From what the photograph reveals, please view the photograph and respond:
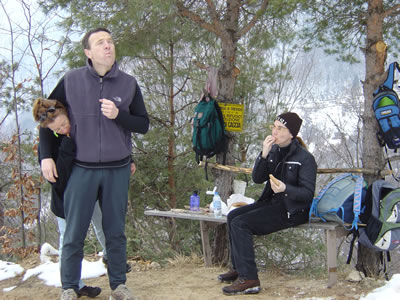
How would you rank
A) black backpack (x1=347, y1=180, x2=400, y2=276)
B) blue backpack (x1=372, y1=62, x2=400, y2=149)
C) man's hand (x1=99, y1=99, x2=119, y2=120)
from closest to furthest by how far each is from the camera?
man's hand (x1=99, y1=99, x2=119, y2=120) < black backpack (x1=347, y1=180, x2=400, y2=276) < blue backpack (x1=372, y1=62, x2=400, y2=149)

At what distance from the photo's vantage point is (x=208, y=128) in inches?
180

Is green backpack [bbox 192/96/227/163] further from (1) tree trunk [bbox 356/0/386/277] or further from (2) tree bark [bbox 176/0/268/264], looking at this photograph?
(1) tree trunk [bbox 356/0/386/277]

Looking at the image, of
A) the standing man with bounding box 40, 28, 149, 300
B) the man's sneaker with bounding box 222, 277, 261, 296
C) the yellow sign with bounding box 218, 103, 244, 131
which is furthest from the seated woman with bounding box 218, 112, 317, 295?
the yellow sign with bounding box 218, 103, 244, 131

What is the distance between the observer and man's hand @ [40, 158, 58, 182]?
2812 mm

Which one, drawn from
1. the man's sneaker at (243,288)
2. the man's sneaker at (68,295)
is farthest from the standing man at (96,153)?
the man's sneaker at (243,288)

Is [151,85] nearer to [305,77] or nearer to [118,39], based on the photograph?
[118,39]

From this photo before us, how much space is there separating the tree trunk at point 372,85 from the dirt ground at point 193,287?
1.58 feet

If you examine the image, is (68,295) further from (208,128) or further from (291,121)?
(208,128)

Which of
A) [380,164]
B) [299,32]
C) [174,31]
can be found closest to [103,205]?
[380,164]

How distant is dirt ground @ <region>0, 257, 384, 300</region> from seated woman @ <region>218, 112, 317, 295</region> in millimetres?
214

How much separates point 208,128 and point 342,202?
175 cm

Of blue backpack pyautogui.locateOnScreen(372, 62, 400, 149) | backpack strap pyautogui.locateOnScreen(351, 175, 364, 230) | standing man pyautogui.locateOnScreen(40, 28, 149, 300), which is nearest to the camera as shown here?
standing man pyautogui.locateOnScreen(40, 28, 149, 300)

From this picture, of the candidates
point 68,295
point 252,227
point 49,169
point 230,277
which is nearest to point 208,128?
point 252,227

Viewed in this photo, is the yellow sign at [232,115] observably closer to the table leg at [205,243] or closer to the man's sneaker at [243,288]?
the table leg at [205,243]
